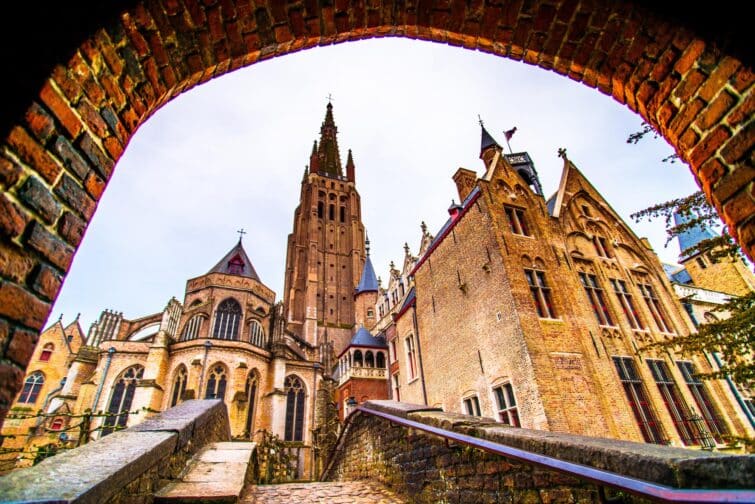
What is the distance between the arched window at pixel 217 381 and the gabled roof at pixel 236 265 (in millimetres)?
8376

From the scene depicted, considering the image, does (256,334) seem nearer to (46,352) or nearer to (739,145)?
(46,352)

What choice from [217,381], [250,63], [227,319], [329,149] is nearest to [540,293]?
[250,63]

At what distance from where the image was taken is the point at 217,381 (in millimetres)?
19734

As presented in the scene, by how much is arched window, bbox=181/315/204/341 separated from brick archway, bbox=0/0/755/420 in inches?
976

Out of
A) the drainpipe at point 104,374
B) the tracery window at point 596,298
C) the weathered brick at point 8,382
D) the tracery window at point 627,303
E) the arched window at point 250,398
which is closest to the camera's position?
the weathered brick at point 8,382

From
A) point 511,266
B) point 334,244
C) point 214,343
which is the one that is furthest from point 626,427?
point 334,244

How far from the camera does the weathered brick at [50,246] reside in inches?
47.4

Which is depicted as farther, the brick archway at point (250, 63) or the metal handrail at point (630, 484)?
the metal handrail at point (630, 484)

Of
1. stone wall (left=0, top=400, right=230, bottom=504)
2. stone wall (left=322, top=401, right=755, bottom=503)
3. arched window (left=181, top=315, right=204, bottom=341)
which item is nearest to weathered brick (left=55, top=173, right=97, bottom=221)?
stone wall (left=0, top=400, right=230, bottom=504)

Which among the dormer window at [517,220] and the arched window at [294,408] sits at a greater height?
the dormer window at [517,220]

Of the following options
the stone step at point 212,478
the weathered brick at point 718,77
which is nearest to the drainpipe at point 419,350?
the stone step at point 212,478

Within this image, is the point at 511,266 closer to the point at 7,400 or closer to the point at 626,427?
the point at 626,427

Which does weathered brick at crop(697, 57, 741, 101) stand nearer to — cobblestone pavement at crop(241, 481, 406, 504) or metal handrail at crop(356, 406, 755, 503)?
metal handrail at crop(356, 406, 755, 503)

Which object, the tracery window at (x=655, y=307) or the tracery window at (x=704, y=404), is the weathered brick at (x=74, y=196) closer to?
the tracery window at (x=704, y=404)
